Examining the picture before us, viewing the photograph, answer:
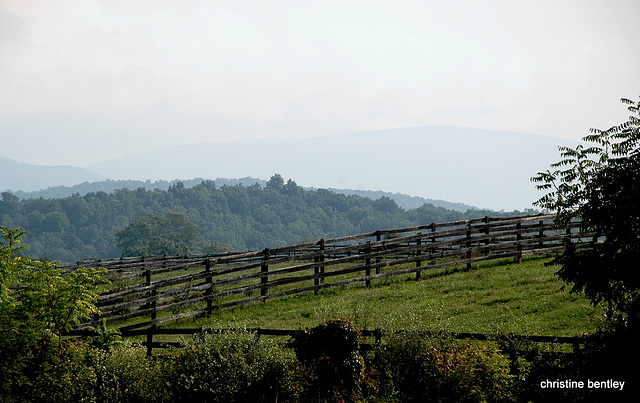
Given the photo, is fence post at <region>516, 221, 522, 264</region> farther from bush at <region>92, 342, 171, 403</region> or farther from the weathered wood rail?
bush at <region>92, 342, 171, 403</region>

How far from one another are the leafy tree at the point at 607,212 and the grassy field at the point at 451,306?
7.86ft

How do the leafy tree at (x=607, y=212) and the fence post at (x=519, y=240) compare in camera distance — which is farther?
the fence post at (x=519, y=240)

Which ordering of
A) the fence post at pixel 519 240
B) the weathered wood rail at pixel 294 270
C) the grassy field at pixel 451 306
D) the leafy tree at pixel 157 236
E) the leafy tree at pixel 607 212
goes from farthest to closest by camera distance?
the leafy tree at pixel 157 236, the fence post at pixel 519 240, the weathered wood rail at pixel 294 270, the grassy field at pixel 451 306, the leafy tree at pixel 607 212

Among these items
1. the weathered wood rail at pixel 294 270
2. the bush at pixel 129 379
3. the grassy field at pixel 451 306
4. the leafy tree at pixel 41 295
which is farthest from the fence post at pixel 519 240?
the leafy tree at pixel 41 295

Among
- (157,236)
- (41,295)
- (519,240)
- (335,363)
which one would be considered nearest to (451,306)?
(335,363)

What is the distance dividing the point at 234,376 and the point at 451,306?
7.65 meters

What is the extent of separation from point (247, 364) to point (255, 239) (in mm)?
188728

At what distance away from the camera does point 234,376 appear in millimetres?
11180

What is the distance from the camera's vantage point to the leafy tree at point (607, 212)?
9.29m

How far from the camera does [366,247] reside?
20.5 meters

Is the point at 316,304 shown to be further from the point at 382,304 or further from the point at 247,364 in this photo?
the point at 247,364

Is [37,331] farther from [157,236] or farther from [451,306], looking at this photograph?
[157,236]

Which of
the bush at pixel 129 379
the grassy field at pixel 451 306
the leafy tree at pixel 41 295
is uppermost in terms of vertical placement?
the leafy tree at pixel 41 295

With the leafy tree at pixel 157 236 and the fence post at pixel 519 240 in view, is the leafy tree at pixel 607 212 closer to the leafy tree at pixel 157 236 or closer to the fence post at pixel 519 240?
the fence post at pixel 519 240
